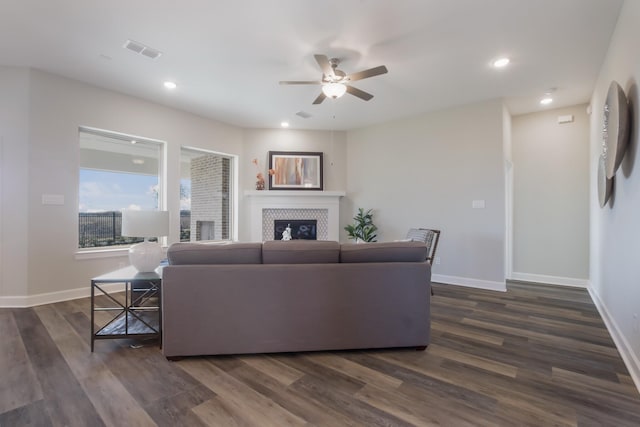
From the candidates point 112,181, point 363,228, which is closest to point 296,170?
point 363,228

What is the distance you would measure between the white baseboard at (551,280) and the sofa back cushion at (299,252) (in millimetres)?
4223

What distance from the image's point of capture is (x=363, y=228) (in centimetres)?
556

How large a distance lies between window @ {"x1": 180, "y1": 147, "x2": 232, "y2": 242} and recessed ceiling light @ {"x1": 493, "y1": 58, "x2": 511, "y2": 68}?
455cm

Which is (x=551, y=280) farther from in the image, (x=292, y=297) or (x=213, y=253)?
(x=213, y=253)

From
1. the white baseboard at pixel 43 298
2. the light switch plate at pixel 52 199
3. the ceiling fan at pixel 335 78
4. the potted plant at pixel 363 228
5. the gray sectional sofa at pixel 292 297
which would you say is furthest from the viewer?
the potted plant at pixel 363 228

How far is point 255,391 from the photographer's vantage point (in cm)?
176

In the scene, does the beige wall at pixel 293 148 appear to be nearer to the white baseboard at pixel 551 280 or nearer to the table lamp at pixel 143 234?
the table lamp at pixel 143 234

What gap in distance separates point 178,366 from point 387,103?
423 centimetres

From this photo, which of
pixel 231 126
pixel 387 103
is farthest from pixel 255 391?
pixel 231 126

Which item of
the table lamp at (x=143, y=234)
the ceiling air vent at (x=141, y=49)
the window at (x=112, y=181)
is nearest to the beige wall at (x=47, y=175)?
the window at (x=112, y=181)

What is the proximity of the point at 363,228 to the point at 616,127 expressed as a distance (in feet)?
12.4

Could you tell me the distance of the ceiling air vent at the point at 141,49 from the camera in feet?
9.53

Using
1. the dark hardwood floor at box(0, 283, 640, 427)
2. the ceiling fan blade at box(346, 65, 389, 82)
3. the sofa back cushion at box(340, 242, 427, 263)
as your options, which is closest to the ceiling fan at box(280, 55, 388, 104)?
the ceiling fan blade at box(346, 65, 389, 82)

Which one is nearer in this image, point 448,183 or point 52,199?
point 52,199
